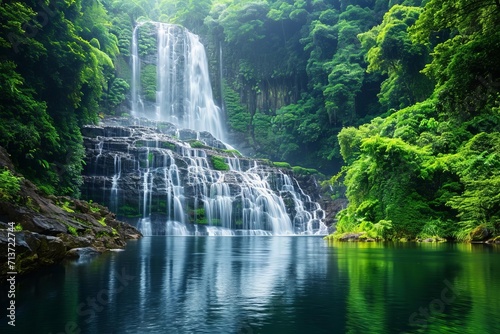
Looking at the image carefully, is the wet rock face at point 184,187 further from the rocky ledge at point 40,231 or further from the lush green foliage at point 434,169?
the rocky ledge at point 40,231

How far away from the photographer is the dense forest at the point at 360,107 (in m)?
14.2

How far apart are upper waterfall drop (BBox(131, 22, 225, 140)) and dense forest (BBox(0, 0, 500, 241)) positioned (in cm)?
177

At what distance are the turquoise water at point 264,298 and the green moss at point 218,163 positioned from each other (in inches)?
1183

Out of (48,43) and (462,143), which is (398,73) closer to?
(462,143)

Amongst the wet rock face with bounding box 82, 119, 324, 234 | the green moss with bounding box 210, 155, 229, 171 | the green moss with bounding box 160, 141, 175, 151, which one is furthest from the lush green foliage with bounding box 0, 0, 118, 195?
the green moss with bounding box 210, 155, 229, 171

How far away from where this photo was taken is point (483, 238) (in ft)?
70.6

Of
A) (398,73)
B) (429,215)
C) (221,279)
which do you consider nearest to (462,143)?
(429,215)

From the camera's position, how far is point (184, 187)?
3916 cm

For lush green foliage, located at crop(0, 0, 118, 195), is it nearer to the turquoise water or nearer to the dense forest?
the dense forest

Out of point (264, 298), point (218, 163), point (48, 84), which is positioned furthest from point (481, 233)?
point (218, 163)

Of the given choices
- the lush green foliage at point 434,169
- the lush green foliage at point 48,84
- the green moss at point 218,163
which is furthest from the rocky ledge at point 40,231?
the green moss at point 218,163

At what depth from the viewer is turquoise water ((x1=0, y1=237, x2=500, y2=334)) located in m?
6.16

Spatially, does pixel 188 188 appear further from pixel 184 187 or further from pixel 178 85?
pixel 178 85

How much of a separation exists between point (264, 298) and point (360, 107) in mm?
51046
